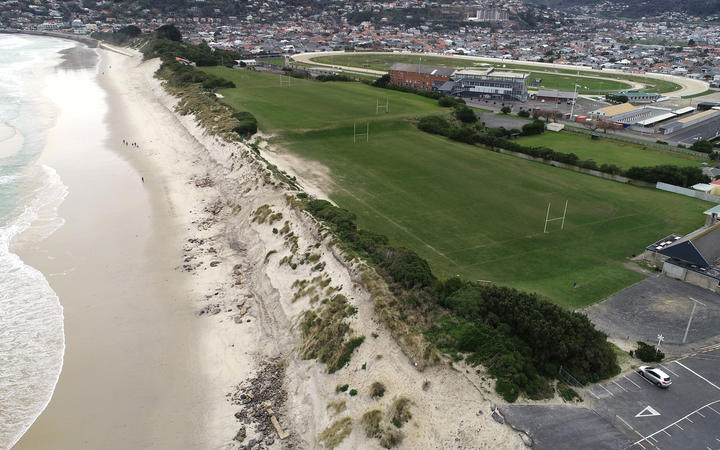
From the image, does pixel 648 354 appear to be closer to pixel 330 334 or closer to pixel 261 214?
pixel 330 334

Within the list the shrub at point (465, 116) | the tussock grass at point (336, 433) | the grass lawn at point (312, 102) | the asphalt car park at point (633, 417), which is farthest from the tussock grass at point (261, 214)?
the shrub at point (465, 116)

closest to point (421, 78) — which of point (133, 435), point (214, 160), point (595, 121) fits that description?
point (595, 121)

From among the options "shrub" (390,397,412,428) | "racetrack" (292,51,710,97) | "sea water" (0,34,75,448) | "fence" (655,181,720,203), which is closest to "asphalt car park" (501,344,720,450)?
"shrub" (390,397,412,428)

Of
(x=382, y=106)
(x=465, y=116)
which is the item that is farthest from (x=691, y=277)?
(x=382, y=106)

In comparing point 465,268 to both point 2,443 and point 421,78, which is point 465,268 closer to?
point 2,443

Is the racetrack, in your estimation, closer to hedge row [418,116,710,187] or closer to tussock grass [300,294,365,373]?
hedge row [418,116,710,187]

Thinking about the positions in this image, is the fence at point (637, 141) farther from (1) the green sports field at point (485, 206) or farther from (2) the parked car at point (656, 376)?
(2) the parked car at point (656, 376)
